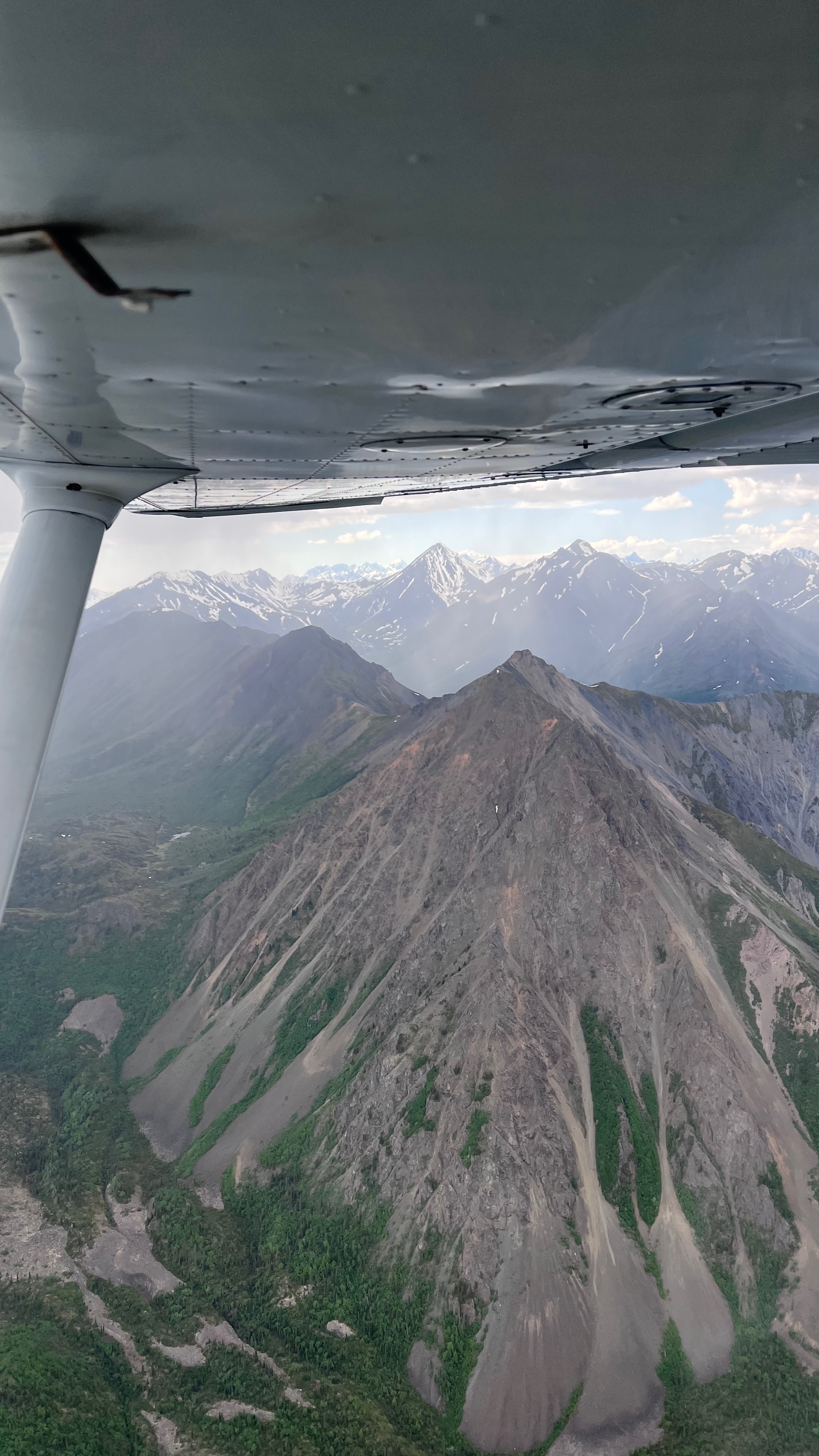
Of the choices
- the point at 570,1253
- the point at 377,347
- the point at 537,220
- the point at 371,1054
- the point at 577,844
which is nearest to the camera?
the point at 537,220

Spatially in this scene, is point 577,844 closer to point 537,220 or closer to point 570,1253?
point 570,1253

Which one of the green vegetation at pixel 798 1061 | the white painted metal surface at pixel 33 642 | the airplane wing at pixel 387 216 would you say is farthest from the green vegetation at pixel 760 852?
the white painted metal surface at pixel 33 642

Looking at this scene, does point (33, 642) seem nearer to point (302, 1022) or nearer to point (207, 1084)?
point (302, 1022)

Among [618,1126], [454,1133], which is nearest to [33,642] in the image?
[454,1133]

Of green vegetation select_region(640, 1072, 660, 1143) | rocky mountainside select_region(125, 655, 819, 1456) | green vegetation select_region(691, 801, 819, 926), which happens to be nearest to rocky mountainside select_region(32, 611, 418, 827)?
rocky mountainside select_region(125, 655, 819, 1456)

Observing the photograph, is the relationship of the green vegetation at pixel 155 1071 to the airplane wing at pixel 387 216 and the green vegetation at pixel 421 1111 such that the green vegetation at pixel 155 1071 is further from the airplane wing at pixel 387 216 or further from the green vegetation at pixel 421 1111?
the airplane wing at pixel 387 216

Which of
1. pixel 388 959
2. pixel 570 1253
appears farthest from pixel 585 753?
pixel 570 1253
